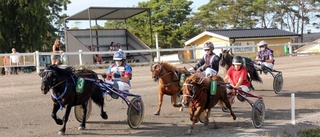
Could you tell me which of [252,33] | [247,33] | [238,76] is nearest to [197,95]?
[238,76]

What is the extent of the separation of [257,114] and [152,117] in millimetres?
2415

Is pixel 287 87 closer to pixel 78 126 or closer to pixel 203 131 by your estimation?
pixel 203 131

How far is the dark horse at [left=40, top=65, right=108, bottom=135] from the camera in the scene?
299 inches

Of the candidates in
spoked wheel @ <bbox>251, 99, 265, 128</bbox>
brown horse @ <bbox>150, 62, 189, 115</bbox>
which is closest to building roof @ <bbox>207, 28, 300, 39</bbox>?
brown horse @ <bbox>150, 62, 189, 115</bbox>

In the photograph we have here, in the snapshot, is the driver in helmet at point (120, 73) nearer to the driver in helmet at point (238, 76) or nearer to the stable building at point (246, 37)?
the driver in helmet at point (238, 76)

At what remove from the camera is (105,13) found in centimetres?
2661

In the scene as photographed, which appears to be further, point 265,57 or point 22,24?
point 22,24

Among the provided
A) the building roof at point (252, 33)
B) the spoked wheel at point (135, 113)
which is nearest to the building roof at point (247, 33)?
the building roof at point (252, 33)

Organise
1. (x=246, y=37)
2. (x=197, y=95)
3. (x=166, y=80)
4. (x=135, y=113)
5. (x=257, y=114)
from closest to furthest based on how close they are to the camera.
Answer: (x=197, y=95) < (x=135, y=113) < (x=257, y=114) < (x=166, y=80) < (x=246, y=37)

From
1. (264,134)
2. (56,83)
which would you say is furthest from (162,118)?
(56,83)

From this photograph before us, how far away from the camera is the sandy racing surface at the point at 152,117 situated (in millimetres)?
8695

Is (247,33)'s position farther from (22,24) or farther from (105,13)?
(22,24)

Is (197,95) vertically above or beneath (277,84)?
above

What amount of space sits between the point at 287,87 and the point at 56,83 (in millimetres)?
10160
